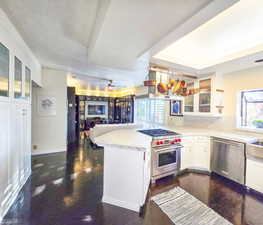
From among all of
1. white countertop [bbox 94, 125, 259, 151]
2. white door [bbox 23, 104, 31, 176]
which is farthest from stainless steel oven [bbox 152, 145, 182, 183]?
white door [bbox 23, 104, 31, 176]

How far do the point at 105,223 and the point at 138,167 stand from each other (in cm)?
76

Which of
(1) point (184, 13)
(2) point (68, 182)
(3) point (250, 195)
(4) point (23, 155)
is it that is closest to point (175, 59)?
(1) point (184, 13)

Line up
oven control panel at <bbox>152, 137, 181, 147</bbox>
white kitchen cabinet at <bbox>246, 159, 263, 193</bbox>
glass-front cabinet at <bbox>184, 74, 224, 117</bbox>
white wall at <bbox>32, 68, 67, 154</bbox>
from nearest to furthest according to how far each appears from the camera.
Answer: white kitchen cabinet at <bbox>246, 159, 263, 193</bbox> < oven control panel at <bbox>152, 137, 181, 147</bbox> < glass-front cabinet at <bbox>184, 74, 224, 117</bbox> < white wall at <bbox>32, 68, 67, 154</bbox>

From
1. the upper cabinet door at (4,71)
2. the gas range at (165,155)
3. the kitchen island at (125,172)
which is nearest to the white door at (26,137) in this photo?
the upper cabinet door at (4,71)

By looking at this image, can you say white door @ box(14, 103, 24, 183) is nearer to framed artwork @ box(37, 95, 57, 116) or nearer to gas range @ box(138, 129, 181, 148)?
framed artwork @ box(37, 95, 57, 116)

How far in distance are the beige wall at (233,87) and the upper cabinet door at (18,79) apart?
4.20 m

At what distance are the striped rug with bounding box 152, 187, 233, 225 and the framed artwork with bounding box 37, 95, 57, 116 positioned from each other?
12.3 feet

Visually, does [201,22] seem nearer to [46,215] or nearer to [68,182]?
[46,215]

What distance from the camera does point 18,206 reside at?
6.35 feet

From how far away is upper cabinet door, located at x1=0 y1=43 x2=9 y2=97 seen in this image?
166 centimetres

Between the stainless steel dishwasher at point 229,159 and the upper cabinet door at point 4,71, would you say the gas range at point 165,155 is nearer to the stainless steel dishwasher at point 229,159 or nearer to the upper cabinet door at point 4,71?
the stainless steel dishwasher at point 229,159

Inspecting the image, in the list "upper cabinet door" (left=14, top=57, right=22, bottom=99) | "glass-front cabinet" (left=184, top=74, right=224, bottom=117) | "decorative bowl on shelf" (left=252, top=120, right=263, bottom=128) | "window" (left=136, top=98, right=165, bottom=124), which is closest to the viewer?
"upper cabinet door" (left=14, top=57, right=22, bottom=99)

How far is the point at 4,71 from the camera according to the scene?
1.73m

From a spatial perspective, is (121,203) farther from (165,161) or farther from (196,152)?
(196,152)
